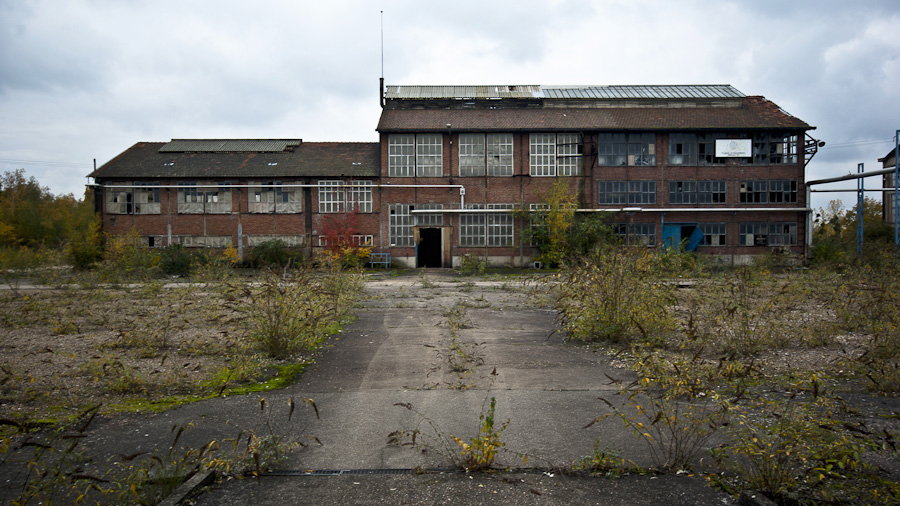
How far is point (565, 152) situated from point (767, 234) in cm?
1300

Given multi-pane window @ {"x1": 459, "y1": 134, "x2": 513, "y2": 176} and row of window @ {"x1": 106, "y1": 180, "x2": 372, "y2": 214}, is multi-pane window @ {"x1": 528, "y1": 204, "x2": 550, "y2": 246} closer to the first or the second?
multi-pane window @ {"x1": 459, "y1": 134, "x2": 513, "y2": 176}

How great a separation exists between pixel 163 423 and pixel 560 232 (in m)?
27.0

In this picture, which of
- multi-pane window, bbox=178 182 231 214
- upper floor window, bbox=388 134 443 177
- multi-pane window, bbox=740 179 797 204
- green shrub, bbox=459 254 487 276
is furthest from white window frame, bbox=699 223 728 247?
multi-pane window, bbox=178 182 231 214

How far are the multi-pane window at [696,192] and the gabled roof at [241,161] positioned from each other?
713 inches

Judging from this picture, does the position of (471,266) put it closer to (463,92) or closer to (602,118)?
(602,118)

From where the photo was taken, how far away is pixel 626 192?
33.0 metres

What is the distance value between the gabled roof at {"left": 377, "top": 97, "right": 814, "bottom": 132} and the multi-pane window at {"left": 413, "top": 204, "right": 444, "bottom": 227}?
A: 4.59 meters

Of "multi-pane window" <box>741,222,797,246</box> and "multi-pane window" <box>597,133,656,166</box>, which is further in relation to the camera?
"multi-pane window" <box>597,133,656,166</box>

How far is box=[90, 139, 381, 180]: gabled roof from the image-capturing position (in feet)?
110

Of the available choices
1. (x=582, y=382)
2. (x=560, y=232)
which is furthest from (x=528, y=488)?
(x=560, y=232)

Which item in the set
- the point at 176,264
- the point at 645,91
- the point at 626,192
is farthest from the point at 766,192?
the point at 176,264

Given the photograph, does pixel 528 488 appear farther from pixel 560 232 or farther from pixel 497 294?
pixel 560 232

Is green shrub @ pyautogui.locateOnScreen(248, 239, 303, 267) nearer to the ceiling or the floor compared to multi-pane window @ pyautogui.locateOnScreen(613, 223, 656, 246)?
nearer to the floor

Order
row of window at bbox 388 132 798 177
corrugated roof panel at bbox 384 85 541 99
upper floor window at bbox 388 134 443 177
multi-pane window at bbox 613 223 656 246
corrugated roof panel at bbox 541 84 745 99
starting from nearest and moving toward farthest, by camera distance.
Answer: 1. multi-pane window at bbox 613 223 656 246
2. row of window at bbox 388 132 798 177
3. upper floor window at bbox 388 134 443 177
4. corrugated roof panel at bbox 384 85 541 99
5. corrugated roof panel at bbox 541 84 745 99
